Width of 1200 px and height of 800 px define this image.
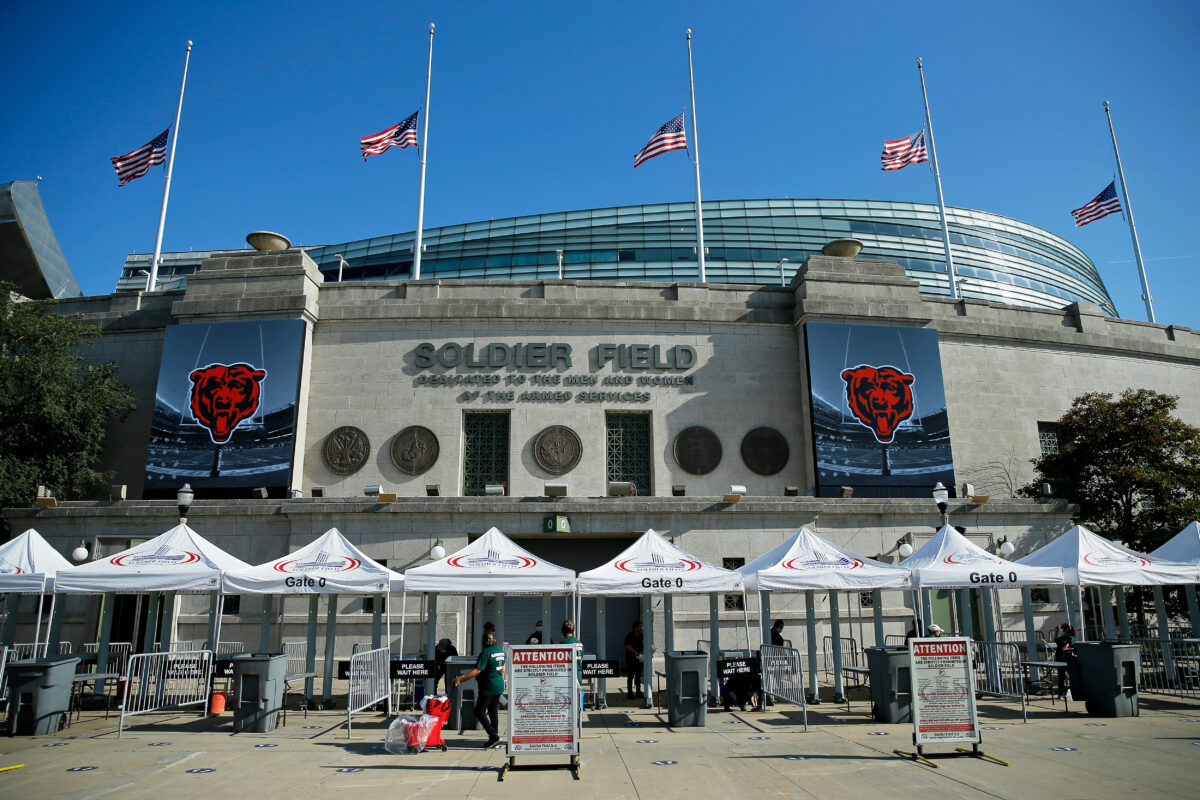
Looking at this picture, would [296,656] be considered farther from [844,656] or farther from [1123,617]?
[1123,617]

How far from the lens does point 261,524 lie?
23141 mm

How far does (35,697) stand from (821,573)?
14.3 meters

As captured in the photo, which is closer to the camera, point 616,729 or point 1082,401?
point 616,729

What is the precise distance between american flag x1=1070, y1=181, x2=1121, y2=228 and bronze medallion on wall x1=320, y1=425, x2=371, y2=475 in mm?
31801

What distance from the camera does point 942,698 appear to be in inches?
438

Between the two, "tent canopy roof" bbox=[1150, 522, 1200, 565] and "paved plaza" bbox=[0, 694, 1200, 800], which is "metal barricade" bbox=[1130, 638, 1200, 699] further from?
"paved plaza" bbox=[0, 694, 1200, 800]

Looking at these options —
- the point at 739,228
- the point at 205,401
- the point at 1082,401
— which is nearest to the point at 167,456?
the point at 205,401

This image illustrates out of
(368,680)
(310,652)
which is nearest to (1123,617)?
(368,680)

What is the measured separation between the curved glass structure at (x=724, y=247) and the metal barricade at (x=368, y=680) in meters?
45.8

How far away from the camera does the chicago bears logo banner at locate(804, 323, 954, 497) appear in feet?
86.7

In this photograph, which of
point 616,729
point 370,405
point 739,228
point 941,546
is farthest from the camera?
point 739,228

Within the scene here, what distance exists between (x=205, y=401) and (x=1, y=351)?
6.64 meters

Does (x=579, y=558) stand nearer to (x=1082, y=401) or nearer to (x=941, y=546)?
(x=941, y=546)

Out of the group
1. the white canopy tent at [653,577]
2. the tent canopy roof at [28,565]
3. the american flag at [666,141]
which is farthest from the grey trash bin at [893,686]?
the american flag at [666,141]
